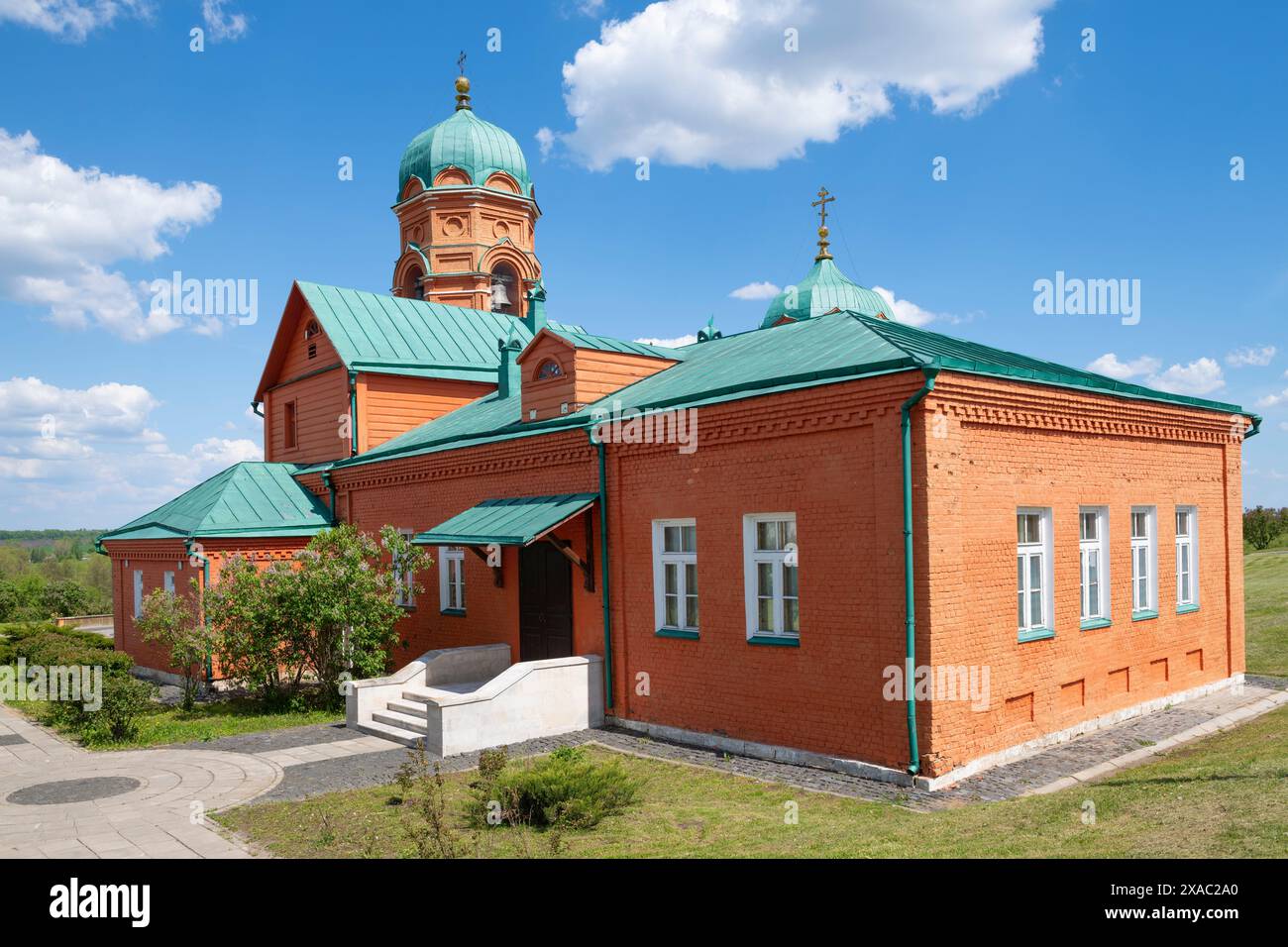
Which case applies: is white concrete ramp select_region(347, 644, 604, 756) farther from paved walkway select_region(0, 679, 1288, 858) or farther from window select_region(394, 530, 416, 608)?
window select_region(394, 530, 416, 608)

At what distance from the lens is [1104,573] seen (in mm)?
12656

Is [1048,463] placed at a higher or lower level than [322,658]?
higher

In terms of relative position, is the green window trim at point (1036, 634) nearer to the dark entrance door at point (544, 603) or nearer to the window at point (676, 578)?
the window at point (676, 578)

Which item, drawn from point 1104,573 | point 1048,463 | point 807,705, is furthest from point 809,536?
point 1104,573

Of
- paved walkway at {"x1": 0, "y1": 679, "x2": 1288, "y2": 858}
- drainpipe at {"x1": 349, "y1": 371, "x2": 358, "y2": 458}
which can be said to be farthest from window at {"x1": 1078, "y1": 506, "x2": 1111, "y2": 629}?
drainpipe at {"x1": 349, "y1": 371, "x2": 358, "y2": 458}

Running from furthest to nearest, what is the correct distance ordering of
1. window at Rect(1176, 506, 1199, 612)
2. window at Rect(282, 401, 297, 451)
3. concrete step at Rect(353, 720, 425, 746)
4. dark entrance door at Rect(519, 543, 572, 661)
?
window at Rect(282, 401, 297, 451), dark entrance door at Rect(519, 543, 572, 661), window at Rect(1176, 506, 1199, 612), concrete step at Rect(353, 720, 425, 746)

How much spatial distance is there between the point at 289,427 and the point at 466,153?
10.5 m

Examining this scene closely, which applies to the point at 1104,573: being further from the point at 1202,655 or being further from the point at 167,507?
the point at 167,507

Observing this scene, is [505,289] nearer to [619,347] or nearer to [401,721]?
[619,347]

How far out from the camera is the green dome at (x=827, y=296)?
93.7 feet

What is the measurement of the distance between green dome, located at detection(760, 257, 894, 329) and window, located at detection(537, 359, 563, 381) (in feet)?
46.9

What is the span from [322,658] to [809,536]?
30.2 feet

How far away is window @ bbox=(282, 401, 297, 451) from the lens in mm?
23844
